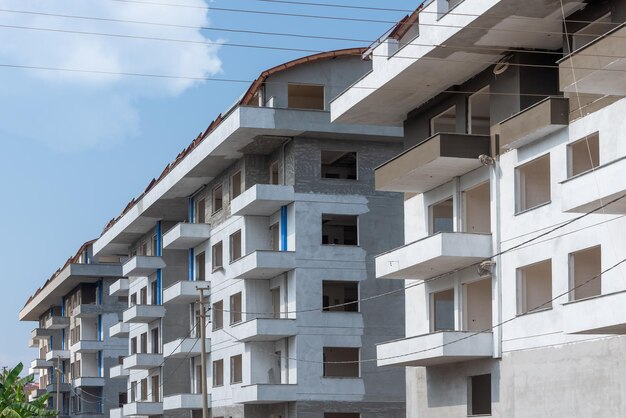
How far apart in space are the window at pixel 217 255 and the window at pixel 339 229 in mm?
9329

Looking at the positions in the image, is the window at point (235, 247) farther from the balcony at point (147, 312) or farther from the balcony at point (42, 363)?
the balcony at point (42, 363)

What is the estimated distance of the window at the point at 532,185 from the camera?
35.2 meters

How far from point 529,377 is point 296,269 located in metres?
18.6

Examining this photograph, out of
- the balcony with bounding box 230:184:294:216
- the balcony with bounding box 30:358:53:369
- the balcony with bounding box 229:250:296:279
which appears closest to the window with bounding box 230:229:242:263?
the balcony with bounding box 230:184:294:216

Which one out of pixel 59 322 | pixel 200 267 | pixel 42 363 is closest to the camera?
pixel 200 267

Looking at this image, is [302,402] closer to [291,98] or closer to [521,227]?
[291,98]

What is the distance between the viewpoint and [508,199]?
36.0 m

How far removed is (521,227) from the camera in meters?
35.3

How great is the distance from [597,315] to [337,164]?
25351 millimetres

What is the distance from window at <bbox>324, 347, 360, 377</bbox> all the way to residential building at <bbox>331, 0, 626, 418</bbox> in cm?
909

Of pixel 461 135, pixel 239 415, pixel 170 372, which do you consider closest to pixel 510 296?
pixel 461 135

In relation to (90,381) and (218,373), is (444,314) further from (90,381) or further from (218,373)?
(90,381)

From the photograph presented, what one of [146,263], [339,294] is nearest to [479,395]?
[339,294]

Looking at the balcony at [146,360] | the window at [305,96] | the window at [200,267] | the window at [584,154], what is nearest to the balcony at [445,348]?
the window at [584,154]
